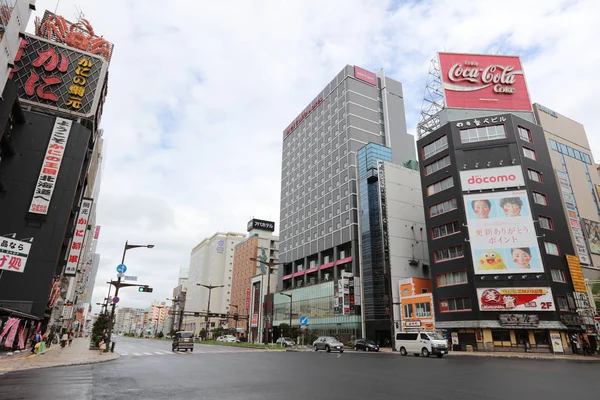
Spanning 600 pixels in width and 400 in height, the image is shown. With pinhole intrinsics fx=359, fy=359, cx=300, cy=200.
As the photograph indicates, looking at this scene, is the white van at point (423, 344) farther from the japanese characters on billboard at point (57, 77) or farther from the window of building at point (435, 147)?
the japanese characters on billboard at point (57, 77)

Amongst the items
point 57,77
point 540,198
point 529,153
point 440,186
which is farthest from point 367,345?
point 57,77

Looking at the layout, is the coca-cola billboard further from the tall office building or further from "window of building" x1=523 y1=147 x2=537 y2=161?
the tall office building

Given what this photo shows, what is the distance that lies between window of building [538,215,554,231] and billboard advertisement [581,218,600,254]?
1552 centimetres

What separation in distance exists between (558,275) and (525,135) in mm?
19789

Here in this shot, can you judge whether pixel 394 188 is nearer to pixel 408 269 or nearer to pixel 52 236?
pixel 408 269

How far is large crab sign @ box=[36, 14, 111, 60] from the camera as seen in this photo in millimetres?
45375

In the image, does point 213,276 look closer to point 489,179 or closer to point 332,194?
point 332,194

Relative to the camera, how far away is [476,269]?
44.4m

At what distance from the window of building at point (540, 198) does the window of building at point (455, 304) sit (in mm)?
15988

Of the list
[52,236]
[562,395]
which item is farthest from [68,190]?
[562,395]

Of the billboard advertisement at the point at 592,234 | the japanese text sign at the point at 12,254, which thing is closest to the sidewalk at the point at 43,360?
the japanese text sign at the point at 12,254

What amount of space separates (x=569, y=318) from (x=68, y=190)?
190 ft

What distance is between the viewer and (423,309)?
171 feet

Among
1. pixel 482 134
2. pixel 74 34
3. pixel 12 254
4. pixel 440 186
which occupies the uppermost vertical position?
pixel 74 34
